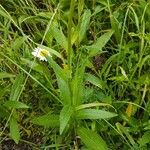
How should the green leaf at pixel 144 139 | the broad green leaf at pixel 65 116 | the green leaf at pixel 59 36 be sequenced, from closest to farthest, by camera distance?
1. the broad green leaf at pixel 65 116
2. the green leaf at pixel 144 139
3. the green leaf at pixel 59 36

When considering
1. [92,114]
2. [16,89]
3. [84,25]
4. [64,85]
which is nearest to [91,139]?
[92,114]

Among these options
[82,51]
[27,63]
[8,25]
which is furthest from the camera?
[8,25]

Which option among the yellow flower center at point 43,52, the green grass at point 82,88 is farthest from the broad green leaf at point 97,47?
the yellow flower center at point 43,52

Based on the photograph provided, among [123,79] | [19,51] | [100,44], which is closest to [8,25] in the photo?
[19,51]

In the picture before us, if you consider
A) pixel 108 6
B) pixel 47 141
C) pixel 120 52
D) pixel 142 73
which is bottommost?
pixel 47 141

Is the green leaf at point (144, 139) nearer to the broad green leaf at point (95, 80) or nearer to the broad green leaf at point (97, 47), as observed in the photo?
the broad green leaf at point (95, 80)

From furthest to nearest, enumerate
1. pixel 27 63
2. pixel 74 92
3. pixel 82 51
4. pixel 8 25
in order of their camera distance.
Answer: pixel 8 25 < pixel 82 51 < pixel 27 63 < pixel 74 92

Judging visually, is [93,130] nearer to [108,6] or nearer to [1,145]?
[1,145]

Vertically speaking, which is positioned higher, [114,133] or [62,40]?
[62,40]

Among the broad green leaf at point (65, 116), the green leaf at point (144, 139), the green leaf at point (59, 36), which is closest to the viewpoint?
the broad green leaf at point (65, 116)
